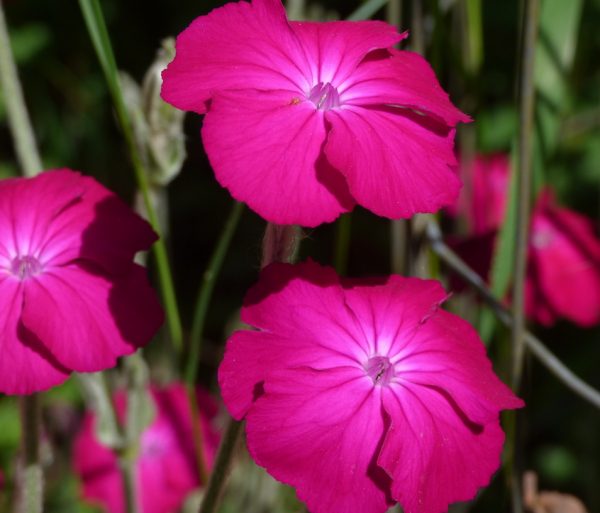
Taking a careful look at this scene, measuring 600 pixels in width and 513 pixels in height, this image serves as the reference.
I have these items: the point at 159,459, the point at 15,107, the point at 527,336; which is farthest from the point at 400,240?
the point at 159,459

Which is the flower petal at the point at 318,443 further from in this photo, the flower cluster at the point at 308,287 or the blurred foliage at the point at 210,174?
the blurred foliage at the point at 210,174

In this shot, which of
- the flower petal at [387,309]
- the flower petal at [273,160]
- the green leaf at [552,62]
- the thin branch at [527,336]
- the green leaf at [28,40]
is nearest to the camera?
the flower petal at [273,160]

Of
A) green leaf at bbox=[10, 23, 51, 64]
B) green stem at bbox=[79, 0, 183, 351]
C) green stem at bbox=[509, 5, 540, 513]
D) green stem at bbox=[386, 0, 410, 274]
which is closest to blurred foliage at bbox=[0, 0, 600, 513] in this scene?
green leaf at bbox=[10, 23, 51, 64]

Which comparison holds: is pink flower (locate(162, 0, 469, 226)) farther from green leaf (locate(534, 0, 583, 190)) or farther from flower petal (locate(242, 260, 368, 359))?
green leaf (locate(534, 0, 583, 190))

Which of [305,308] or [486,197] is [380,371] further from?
[486,197]

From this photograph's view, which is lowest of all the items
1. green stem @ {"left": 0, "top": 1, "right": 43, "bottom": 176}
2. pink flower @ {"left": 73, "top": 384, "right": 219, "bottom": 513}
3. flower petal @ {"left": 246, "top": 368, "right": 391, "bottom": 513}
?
pink flower @ {"left": 73, "top": 384, "right": 219, "bottom": 513}

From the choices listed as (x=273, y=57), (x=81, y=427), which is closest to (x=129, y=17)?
(x=81, y=427)

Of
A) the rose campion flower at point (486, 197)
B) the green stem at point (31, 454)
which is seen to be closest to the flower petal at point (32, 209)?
the green stem at point (31, 454)
